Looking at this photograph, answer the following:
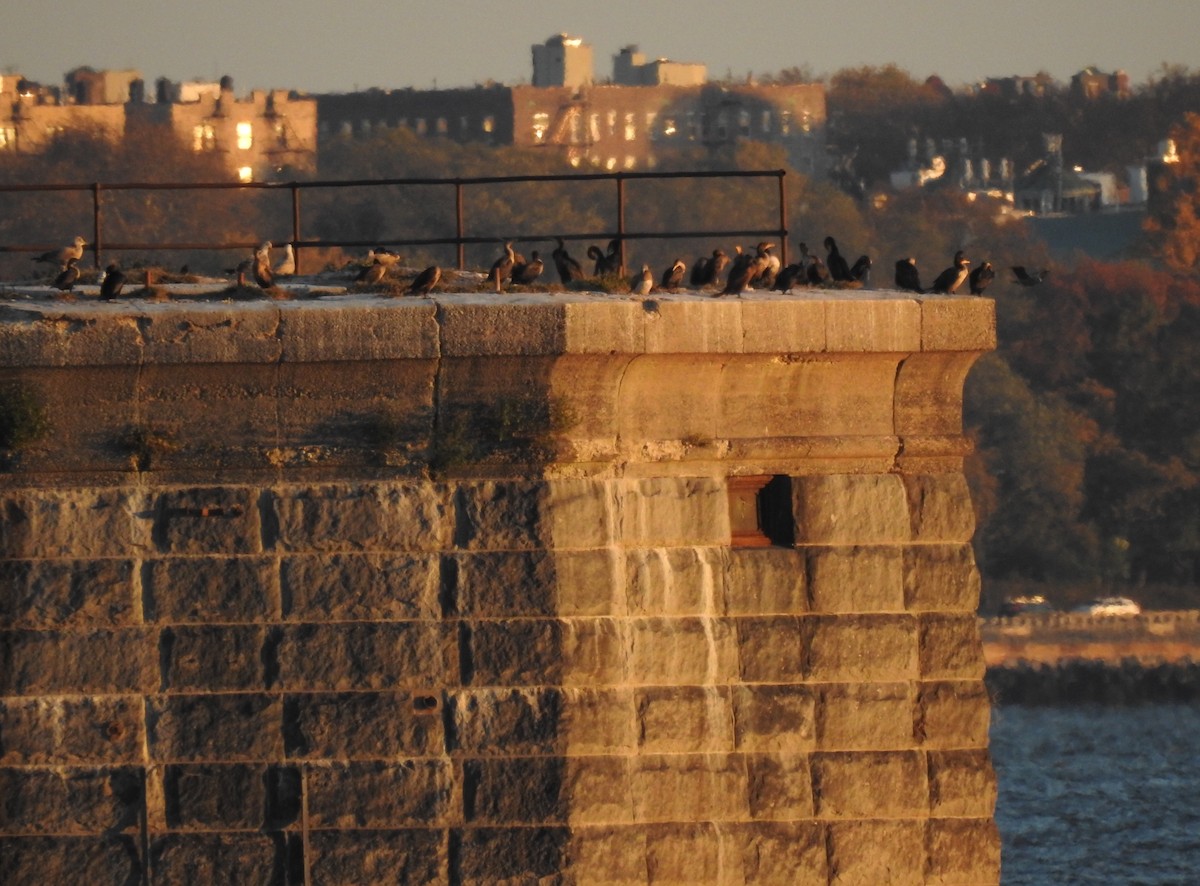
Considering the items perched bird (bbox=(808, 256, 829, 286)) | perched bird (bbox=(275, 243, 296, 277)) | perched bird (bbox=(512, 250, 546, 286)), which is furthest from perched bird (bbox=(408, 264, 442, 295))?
perched bird (bbox=(808, 256, 829, 286))

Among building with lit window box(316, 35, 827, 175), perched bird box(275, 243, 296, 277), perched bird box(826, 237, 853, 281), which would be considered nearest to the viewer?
perched bird box(275, 243, 296, 277)

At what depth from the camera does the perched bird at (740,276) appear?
527 inches

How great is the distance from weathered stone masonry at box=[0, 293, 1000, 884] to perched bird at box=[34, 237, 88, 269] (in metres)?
2.37

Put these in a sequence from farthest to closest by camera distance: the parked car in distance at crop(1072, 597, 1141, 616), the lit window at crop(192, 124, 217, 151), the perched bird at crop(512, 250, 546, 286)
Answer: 1. the lit window at crop(192, 124, 217, 151)
2. the parked car in distance at crop(1072, 597, 1141, 616)
3. the perched bird at crop(512, 250, 546, 286)

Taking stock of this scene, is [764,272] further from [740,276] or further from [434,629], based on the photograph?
[434,629]

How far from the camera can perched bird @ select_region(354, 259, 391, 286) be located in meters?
13.6

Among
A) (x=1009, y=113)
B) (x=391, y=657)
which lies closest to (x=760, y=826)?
(x=391, y=657)

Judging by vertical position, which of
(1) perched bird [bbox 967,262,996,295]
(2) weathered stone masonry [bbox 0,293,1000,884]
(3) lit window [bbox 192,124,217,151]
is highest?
(3) lit window [bbox 192,124,217,151]

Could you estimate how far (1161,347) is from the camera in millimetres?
90938

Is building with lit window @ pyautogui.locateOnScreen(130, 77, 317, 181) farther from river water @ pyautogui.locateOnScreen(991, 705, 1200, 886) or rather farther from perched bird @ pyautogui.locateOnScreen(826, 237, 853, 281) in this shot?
perched bird @ pyautogui.locateOnScreen(826, 237, 853, 281)

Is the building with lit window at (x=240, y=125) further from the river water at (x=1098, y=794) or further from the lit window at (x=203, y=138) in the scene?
the river water at (x=1098, y=794)

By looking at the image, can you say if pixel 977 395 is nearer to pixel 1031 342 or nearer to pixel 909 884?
pixel 1031 342

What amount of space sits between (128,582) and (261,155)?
10697 cm

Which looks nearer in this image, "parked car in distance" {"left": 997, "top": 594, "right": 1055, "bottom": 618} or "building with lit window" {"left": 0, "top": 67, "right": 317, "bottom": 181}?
"parked car in distance" {"left": 997, "top": 594, "right": 1055, "bottom": 618}
